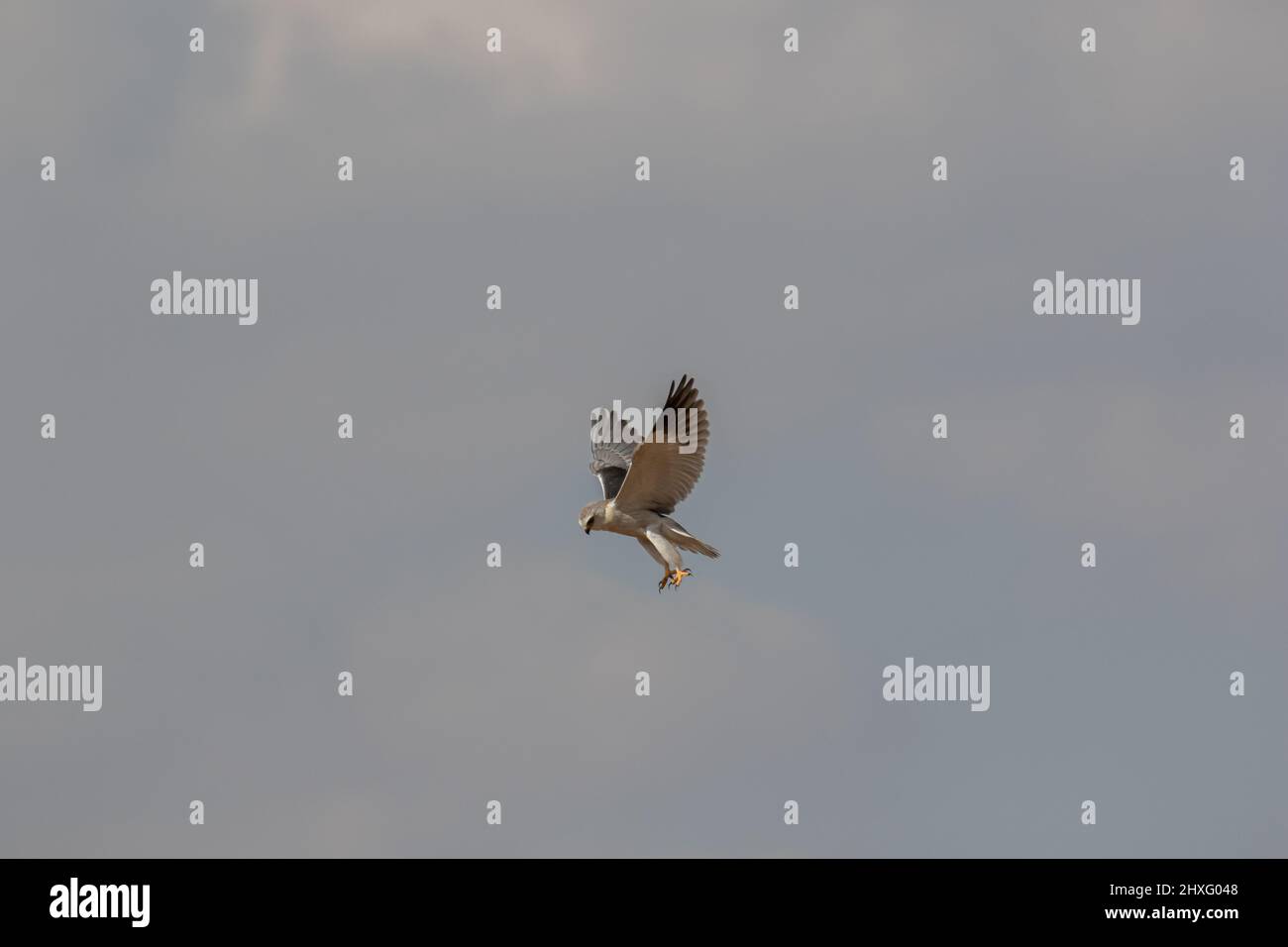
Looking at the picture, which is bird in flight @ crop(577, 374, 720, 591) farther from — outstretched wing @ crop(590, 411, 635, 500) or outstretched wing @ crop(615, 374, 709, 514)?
outstretched wing @ crop(590, 411, 635, 500)

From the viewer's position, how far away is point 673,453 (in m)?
45.3

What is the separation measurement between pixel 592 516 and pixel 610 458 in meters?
4.02

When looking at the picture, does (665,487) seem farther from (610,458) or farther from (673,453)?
(610,458)

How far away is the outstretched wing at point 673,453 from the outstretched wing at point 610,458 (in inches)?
131

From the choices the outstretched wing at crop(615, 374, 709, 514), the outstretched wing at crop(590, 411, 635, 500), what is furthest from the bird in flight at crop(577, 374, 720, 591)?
the outstretched wing at crop(590, 411, 635, 500)

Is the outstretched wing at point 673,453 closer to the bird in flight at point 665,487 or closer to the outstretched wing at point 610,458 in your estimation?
the bird in flight at point 665,487

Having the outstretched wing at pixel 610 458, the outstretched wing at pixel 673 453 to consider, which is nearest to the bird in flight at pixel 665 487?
the outstretched wing at pixel 673 453

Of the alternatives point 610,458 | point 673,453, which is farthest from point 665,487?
point 610,458

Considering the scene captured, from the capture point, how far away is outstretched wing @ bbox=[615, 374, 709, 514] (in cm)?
4509

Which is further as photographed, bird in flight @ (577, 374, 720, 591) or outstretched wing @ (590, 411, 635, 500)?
outstretched wing @ (590, 411, 635, 500)

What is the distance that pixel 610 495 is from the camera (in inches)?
1909

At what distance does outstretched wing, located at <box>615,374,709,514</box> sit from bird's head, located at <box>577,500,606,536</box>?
59 centimetres
